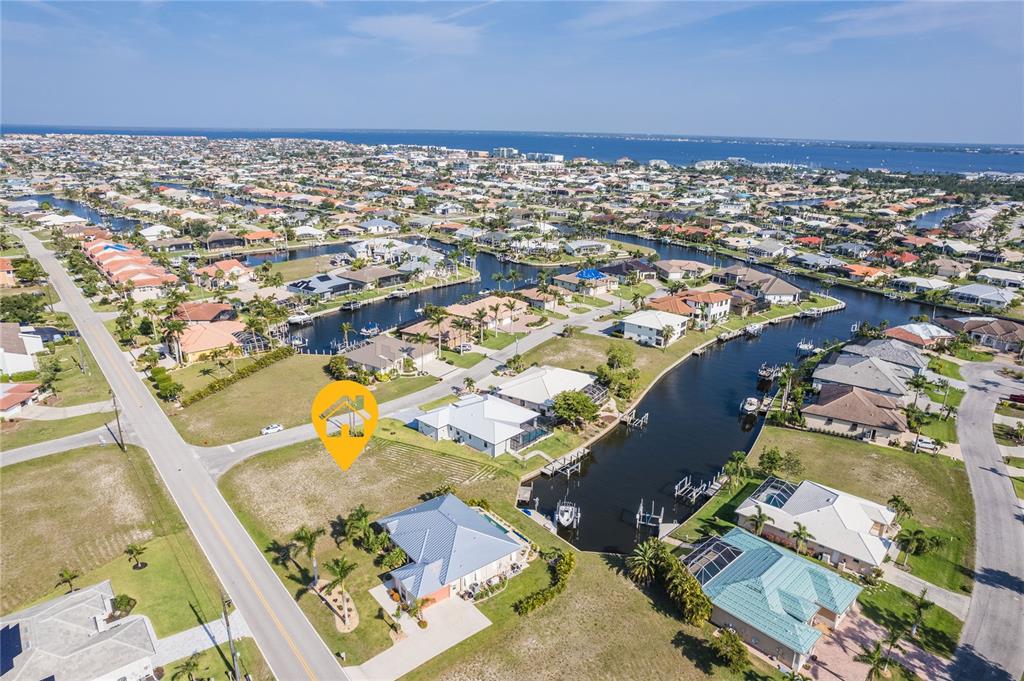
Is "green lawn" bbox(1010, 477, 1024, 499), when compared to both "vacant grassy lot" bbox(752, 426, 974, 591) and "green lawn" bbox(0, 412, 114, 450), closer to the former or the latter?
"vacant grassy lot" bbox(752, 426, 974, 591)

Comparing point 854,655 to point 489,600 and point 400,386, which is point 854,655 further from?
point 400,386

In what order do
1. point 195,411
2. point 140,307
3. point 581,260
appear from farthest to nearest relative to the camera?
1. point 581,260
2. point 140,307
3. point 195,411

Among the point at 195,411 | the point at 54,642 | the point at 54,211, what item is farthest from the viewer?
the point at 54,211

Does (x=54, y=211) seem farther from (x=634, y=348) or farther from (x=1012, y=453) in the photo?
(x=1012, y=453)

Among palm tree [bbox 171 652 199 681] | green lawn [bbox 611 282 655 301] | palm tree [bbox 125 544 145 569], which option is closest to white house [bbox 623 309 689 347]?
green lawn [bbox 611 282 655 301]

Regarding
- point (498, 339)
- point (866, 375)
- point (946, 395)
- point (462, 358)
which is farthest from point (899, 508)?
point (498, 339)

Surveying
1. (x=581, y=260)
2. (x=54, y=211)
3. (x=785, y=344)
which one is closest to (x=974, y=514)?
(x=785, y=344)
